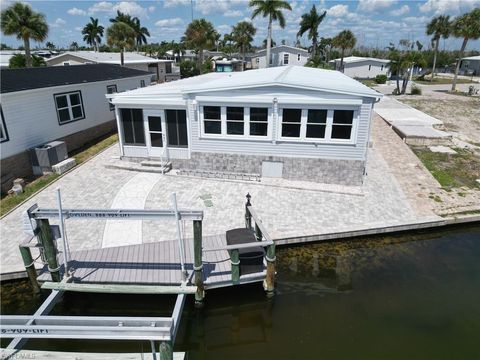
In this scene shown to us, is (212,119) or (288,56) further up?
(288,56)

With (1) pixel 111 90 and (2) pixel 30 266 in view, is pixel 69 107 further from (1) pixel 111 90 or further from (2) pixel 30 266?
(2) pixel 30 266

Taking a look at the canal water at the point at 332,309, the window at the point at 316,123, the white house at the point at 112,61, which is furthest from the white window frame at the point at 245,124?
the white house at the point at 112,61

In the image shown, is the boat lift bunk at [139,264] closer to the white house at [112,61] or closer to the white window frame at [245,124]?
the white window frame at [245,124]

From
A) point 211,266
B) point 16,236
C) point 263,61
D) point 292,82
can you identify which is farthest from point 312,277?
point 263,61

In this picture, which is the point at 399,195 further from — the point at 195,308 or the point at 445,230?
the point at 195,308

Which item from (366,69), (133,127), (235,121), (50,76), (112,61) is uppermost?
(112,61)

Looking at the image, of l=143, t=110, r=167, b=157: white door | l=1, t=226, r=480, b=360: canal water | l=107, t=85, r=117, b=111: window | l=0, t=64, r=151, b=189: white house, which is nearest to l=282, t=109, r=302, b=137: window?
l=1, t=226, r=480, b=360: canal water

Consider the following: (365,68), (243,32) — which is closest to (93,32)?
(243,32)
